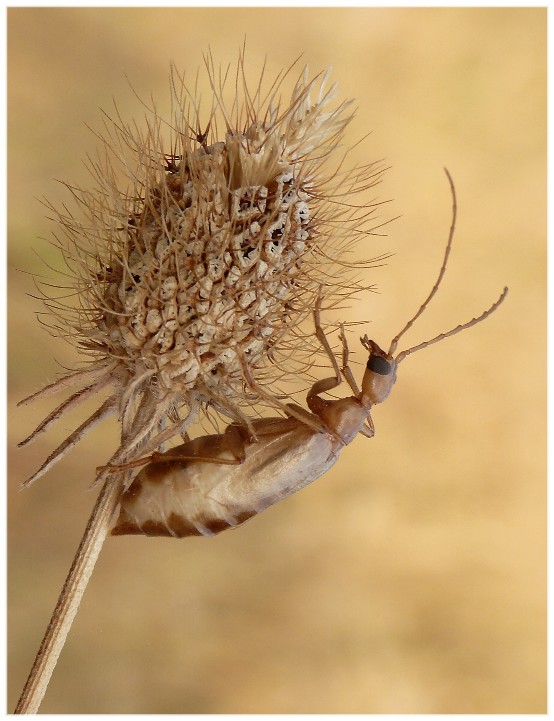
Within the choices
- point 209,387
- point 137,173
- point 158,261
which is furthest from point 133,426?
point 137,173

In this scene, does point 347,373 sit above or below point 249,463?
above

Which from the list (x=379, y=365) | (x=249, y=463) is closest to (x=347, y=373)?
(x=379, y=365)

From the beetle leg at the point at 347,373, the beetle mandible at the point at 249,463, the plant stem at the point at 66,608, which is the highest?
the beetle leg at the point at 347,373

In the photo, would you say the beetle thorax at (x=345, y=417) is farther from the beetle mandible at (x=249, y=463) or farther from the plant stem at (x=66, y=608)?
the plant stem at (x=66, y=608)

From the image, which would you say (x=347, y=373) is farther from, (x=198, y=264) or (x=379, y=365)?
(x=198, y=264)

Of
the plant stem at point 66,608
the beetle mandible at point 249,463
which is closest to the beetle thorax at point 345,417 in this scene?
the beetle mandible at point 249,463

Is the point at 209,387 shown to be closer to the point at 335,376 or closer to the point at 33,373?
the point at 335,376

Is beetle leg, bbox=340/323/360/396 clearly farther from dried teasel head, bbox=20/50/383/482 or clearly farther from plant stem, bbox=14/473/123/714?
plant stem, bbox=14/473/123/714
